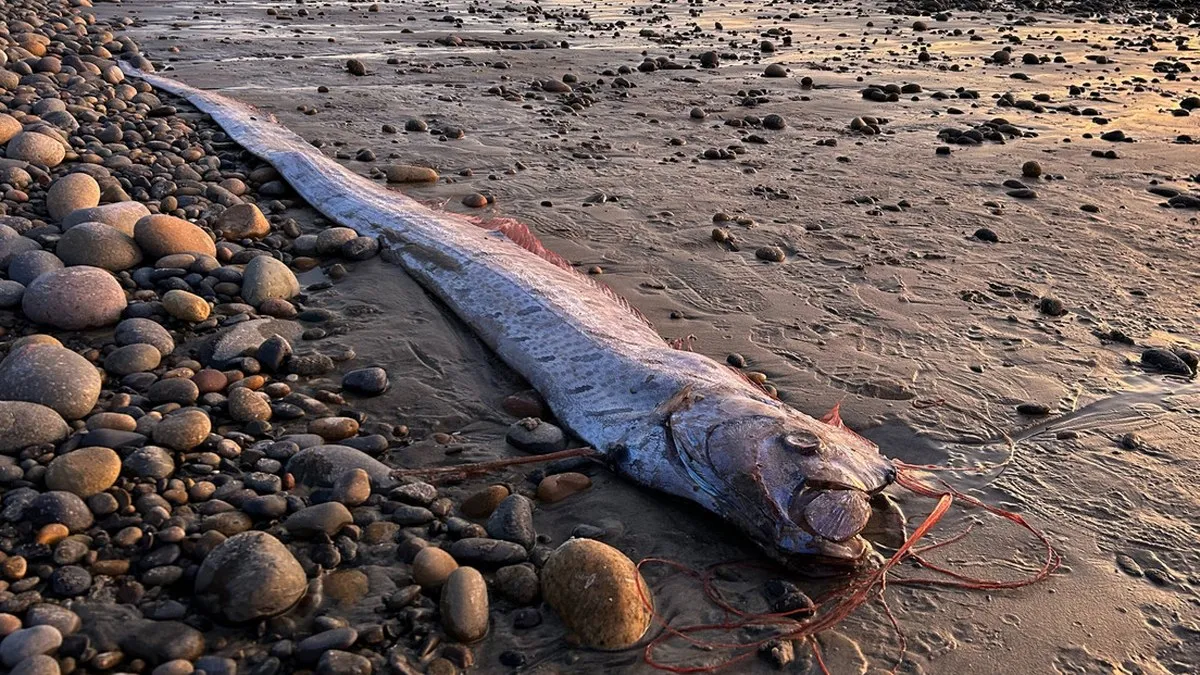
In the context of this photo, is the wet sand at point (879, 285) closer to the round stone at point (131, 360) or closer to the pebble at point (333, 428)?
the pebble at point (333, 428)

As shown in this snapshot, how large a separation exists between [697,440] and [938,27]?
17.4 m

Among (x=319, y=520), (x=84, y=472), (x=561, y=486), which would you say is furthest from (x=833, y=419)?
(x=84, y=472)

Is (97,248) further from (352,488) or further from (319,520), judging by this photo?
(319,520)

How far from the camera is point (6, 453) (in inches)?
141

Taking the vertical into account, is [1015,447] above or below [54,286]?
below

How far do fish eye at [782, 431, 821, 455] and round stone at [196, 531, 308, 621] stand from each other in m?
1.86

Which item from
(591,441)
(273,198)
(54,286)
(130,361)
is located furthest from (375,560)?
(273,198)

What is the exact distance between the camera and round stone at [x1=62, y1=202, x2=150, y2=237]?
19.0 feet

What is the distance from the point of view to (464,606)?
2996mm

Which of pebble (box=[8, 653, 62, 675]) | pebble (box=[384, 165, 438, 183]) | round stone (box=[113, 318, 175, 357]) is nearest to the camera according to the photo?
pebble (box=[8, 653, 62, 675])

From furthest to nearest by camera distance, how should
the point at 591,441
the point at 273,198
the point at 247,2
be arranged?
the point at 247,2 < the point at 273,198 < the point at 591,441

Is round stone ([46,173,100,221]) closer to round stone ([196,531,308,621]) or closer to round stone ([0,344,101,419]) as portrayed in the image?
round stone ([0,344,101,419])

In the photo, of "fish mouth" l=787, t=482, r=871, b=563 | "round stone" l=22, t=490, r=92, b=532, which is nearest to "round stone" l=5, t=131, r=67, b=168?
"round stone" l=22, t=490, r=92, b=532

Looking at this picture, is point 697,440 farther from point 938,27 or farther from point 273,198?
point 938,27
